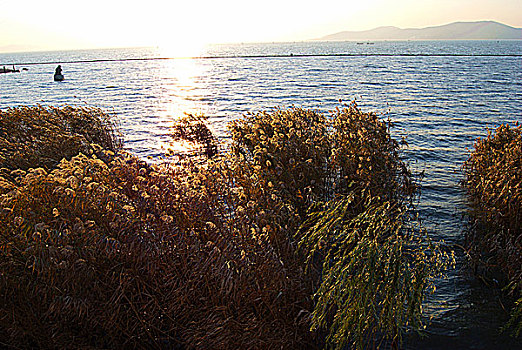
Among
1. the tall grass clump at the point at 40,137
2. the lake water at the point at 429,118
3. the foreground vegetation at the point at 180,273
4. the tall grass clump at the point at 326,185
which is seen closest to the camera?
the foreground vegetation at the point at 180,273

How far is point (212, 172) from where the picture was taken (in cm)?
789

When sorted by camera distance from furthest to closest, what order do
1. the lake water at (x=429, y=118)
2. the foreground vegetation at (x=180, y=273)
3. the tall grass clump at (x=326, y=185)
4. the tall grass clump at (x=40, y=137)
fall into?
the tall grass clump at (x=40, y=137) < the lake water at (x=429, y=118) < the tall grass clump at (x=326, y=185) < the foreground vegetation at (x=180, y=273)

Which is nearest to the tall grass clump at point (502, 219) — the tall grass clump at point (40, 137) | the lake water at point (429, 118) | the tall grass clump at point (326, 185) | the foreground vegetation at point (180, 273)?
the lake water at point (429, 118)

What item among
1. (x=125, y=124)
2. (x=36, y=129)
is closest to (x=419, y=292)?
(x=36, y=129)

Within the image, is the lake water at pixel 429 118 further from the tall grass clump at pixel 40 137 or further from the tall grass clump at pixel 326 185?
the tall grass clump at pixel 40 137

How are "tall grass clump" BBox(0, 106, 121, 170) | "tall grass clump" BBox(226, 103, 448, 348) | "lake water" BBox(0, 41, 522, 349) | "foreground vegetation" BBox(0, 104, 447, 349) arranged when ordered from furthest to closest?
1. "tall grass clump" BBox(0, 106, 121, 170)
2. "lake water" BBox(0, 41, 522, 349)
3. "tall grass clump" BBox(226, 103, 448, 348)
4. "foreground vegetation" BBox(0, 104, 447, 349)

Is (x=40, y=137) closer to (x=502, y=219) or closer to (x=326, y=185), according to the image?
(x=326, y=185)

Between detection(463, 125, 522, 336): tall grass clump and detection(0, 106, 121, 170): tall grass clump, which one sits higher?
detection(0, 106, 121, 170): tall grass clump

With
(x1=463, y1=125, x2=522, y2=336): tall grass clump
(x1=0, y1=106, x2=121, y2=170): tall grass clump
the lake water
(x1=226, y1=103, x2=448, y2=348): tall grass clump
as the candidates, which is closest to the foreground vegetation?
(x1=226, y1=103, x2=448, y2=348): tall grass clump

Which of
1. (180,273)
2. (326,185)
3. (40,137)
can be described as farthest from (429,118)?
(180,273)

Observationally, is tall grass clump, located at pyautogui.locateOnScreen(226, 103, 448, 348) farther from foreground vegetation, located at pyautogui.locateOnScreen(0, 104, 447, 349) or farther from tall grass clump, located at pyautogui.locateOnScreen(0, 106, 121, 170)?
tall grass clump, located at pyautogui.locateOnScreen(0, 106, 121, 170)

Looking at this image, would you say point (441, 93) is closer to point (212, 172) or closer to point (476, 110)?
point (476, 110)

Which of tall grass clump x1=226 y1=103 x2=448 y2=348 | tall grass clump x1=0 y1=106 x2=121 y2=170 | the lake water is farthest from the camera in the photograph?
tall grass clump x1=0 y1=106 x2=121 y2=170

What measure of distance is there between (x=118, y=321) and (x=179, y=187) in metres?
2.48
